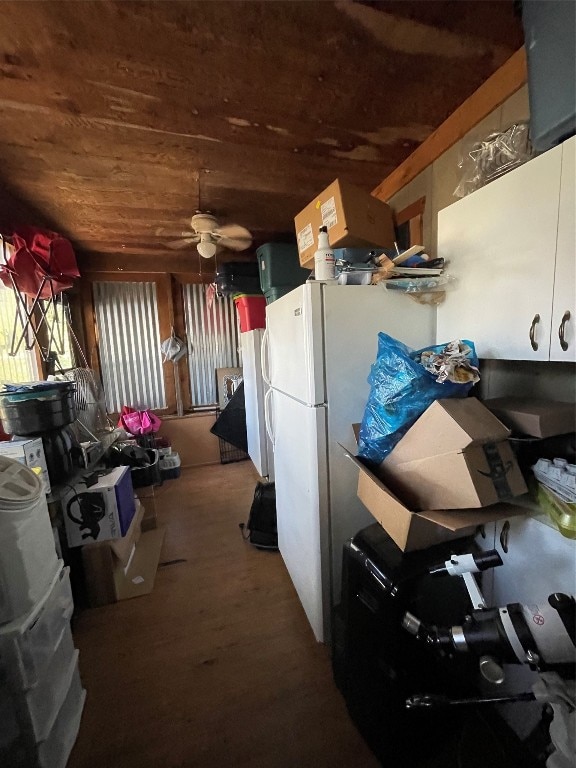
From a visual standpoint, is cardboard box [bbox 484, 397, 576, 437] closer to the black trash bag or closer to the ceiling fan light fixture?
the ceiling fan light fixture

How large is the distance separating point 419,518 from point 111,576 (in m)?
1.86

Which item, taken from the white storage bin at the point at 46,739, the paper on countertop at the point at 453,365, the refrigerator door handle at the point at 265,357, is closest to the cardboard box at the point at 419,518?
the paper on countertop at the point at 453,365

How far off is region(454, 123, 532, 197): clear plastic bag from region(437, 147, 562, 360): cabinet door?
0.34 ft

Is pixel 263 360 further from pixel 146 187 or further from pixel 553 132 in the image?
pixel 553 132

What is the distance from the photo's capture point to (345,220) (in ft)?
4.59

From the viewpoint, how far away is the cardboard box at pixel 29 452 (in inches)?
59.5

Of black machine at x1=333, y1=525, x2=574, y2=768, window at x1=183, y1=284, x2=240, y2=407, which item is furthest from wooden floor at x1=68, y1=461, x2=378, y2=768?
window at x1=183, y1=284, x2=240, y2=407

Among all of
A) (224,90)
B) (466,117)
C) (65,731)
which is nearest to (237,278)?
(224,90)

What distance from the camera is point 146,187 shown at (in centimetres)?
197

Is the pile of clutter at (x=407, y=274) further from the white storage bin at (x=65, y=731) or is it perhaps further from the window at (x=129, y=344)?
the window at (x=129, y=344)

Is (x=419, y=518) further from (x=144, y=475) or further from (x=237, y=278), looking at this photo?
(x=237, y=278)

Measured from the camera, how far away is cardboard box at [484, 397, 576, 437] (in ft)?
2.92

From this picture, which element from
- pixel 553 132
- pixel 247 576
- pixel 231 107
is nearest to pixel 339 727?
pixel 247 576

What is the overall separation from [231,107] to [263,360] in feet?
3.98
